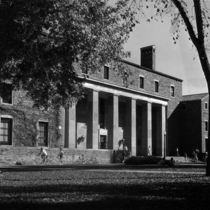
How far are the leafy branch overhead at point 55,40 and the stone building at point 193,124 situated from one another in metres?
44.9

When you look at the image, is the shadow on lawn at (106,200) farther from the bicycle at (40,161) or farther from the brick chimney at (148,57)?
the brick chimney at (148,57)

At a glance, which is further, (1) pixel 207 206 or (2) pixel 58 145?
(2) pixel 58 145

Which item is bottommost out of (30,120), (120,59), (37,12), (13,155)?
(13,155)

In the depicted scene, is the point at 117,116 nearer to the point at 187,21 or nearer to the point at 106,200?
the point at 187,21

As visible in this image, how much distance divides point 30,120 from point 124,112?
18882mm

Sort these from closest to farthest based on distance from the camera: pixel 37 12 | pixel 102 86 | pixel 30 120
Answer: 1. pixel 37 12
2. pixel 30 120
3. pixel 102 86

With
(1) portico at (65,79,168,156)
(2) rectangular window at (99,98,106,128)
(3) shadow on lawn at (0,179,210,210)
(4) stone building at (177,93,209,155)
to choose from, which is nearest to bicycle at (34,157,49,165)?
(1) portico at (65,79,168,156)

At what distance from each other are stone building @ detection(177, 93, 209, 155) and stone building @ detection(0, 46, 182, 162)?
4.58ft

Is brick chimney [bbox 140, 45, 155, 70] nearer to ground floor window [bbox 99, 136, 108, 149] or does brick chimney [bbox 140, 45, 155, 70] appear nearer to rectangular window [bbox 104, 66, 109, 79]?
rectangular window [bbox 104, 66, 109, 79]

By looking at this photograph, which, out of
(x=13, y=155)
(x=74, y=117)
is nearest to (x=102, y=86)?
(x=74, y=117)

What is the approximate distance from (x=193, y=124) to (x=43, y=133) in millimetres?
29346

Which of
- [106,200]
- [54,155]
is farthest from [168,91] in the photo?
[106,200]

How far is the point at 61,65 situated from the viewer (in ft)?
58.3

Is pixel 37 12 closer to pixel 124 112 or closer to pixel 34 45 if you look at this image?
pixel 34 45
